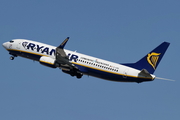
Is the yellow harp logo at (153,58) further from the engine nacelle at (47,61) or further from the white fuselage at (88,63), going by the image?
the engine nacelle at (47,61)

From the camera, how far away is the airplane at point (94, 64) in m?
53.3

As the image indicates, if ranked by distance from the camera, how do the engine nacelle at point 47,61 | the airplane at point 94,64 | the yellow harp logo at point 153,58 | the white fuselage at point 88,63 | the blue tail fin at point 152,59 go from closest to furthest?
the airplane at point 94,64 < the blue tail fin at point 152,59 < the yellow harp logo at point 153,58 < the white fuselage at point 88,63 < the engine nacelle at point 47,61

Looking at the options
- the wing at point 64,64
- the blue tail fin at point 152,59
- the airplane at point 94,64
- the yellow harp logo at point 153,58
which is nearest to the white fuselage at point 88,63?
the airplane at point 94,64

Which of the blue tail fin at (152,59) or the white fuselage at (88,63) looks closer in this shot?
the blue tail fin at (152,59)

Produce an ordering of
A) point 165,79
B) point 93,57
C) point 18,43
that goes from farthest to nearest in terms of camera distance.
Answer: point 18,43, point 93,57, point 165,79

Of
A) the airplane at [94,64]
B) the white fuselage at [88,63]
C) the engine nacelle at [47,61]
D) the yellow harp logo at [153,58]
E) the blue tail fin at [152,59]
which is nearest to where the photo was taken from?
the airplane at [94,64]

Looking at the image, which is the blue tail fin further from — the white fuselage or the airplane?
the white fuselage

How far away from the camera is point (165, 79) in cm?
5000

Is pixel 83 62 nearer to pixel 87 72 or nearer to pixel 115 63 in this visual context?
pixel 87 72

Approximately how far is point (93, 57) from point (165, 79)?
13.0 metres

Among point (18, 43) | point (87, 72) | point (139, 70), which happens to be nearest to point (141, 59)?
point (139, 70)

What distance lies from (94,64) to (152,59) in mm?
9322

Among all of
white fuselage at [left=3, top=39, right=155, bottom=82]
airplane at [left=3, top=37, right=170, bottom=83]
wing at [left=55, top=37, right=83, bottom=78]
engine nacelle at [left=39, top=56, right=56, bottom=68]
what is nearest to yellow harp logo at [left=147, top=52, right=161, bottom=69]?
airplane at [left=3, top=37, right=170, bottom=83]

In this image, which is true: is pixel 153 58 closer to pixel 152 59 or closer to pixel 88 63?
pixel 152 59
